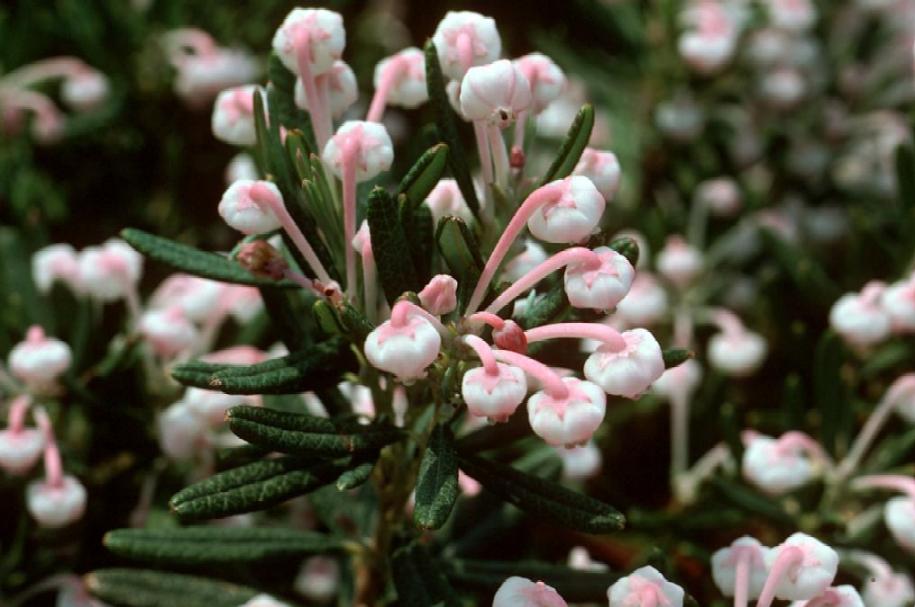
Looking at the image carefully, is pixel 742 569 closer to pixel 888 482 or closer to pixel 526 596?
pixel 526 596

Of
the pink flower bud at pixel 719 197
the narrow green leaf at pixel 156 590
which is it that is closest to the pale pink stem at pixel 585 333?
the narrow green leaf at pixel 156 590

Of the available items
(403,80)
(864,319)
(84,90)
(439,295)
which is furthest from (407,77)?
(84,90)

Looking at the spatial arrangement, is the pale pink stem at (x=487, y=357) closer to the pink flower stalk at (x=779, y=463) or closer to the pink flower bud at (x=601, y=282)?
the pink flower bud at (x=601, y=282)

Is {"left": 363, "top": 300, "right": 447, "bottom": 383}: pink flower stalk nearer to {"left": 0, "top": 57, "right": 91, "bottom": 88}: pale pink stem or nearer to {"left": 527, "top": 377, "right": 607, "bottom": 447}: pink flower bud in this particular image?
{"left": 527, "top": 377, "right": 607, "bottom": 447}: pink flower bud

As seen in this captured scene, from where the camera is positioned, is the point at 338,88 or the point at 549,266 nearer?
the point at 549,266

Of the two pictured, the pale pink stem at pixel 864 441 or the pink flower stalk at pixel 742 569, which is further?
the pale pink stem at pixel 864 441

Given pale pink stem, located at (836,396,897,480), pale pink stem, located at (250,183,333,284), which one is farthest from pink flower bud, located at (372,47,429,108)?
pale pink stem, located at (836,396,897,480)
